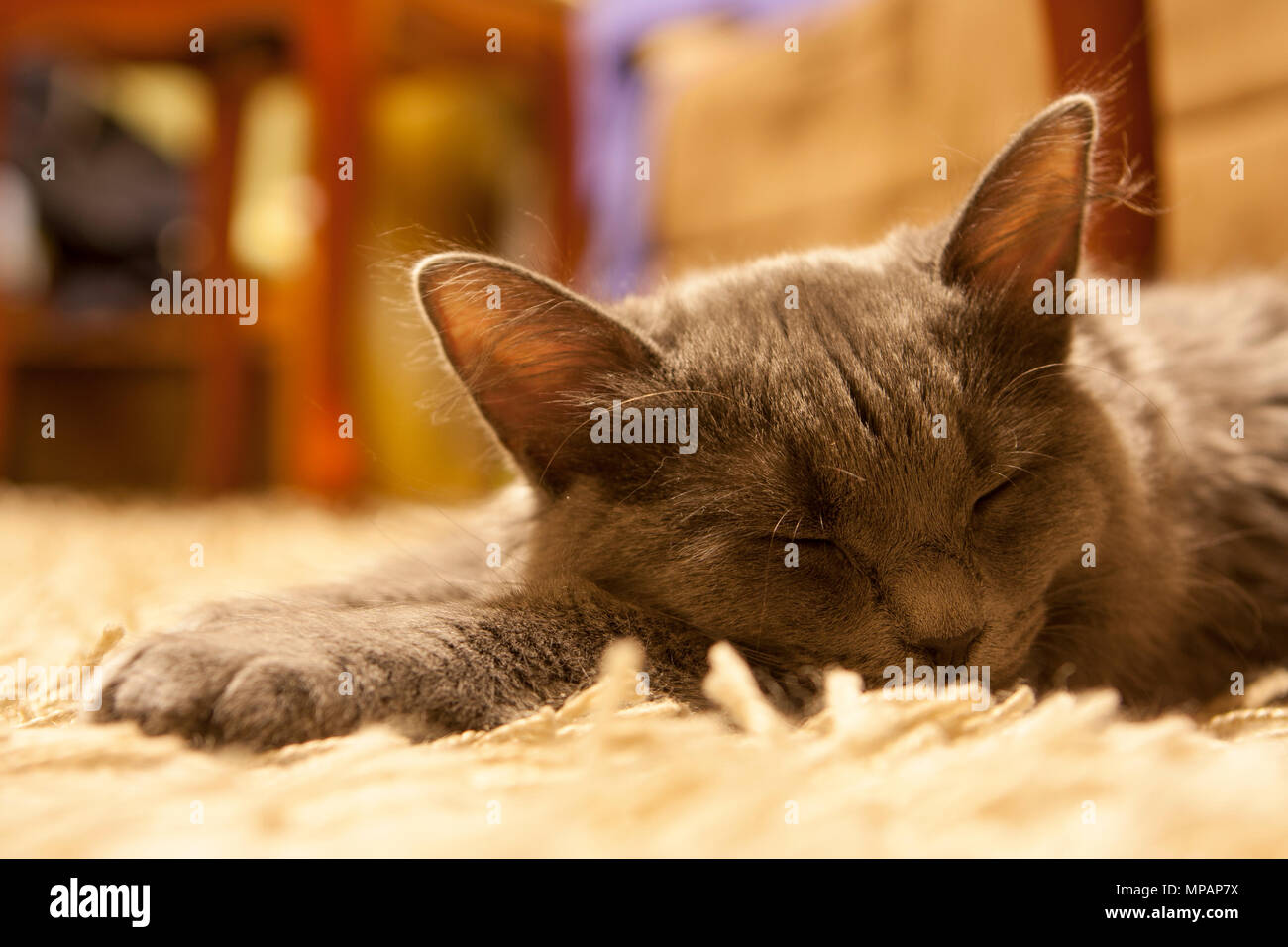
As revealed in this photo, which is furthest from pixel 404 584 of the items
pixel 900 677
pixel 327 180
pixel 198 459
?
pixel 198 459

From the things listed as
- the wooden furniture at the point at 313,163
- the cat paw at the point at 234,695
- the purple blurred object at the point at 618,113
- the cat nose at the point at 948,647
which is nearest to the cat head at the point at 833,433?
the cat nose at the point at 948,647

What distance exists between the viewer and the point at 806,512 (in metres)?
0.84

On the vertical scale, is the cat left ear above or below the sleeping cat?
above

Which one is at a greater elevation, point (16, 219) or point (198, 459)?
point (16, 219)

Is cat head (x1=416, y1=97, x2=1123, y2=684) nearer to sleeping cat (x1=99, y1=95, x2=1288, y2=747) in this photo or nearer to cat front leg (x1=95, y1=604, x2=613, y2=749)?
sleeping cat (x1=99, y1=95, x2=1288, y2=747)

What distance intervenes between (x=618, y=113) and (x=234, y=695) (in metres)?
3.52

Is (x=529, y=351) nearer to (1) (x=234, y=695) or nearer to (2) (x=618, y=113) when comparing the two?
(1) (x=234, y=695)

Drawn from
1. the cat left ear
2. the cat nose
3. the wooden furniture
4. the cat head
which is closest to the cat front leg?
the cat head

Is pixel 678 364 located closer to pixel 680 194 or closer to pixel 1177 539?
pixel 1177 539

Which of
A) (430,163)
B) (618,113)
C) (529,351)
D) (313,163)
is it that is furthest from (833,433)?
(430,163)

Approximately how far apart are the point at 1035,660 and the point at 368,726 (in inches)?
25.4

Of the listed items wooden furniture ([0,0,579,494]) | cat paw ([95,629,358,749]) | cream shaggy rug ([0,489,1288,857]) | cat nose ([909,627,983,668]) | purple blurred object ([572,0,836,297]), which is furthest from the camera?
purple blurred object ([572,0,836,297])

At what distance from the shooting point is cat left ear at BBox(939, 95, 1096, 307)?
917 millimetres
